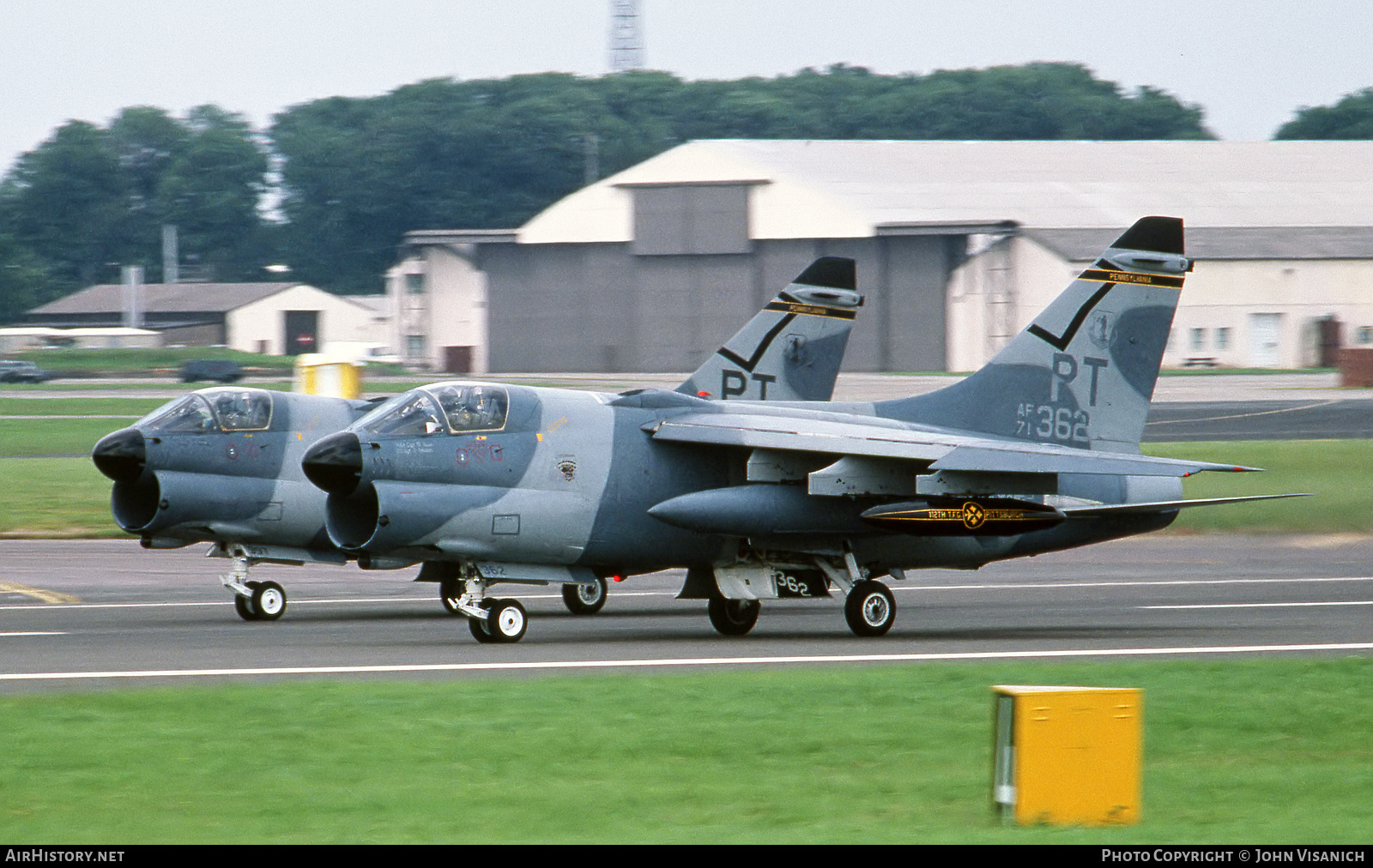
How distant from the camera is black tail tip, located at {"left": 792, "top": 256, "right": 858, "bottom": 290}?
23.3m

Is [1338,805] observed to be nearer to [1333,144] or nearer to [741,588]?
[741,588]

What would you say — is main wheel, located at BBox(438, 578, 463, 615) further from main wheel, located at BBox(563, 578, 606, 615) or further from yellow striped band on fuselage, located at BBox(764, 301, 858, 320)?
yellow striped band on fuselage, located at BBox(764, 301, 858, 320)

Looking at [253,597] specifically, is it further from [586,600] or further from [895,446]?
[895,446]

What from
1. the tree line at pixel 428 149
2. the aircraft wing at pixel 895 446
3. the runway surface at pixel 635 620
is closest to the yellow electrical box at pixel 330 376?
the runway surface at pixel 635 620

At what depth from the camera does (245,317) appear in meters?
105

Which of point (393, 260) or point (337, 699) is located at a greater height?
point (393, 260)

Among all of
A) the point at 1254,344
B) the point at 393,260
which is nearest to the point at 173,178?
the point at 393,260

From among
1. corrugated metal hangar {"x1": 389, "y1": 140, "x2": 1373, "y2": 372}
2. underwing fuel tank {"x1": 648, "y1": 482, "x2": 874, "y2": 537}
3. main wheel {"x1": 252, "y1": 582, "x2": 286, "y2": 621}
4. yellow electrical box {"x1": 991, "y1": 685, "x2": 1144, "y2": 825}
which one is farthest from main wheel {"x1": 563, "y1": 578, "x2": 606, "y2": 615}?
corrugated metal hangar {"x1": 389, "y1": 140, "x2": 1373, "y2": 372}

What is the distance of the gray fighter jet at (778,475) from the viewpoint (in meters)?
16.3

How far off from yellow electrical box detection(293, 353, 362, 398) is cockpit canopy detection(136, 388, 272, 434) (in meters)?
5.65

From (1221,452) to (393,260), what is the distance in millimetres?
97620

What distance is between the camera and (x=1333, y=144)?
84.5 m

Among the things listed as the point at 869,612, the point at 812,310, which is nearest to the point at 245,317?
the point at 812,310

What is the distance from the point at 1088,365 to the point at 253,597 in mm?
9892
